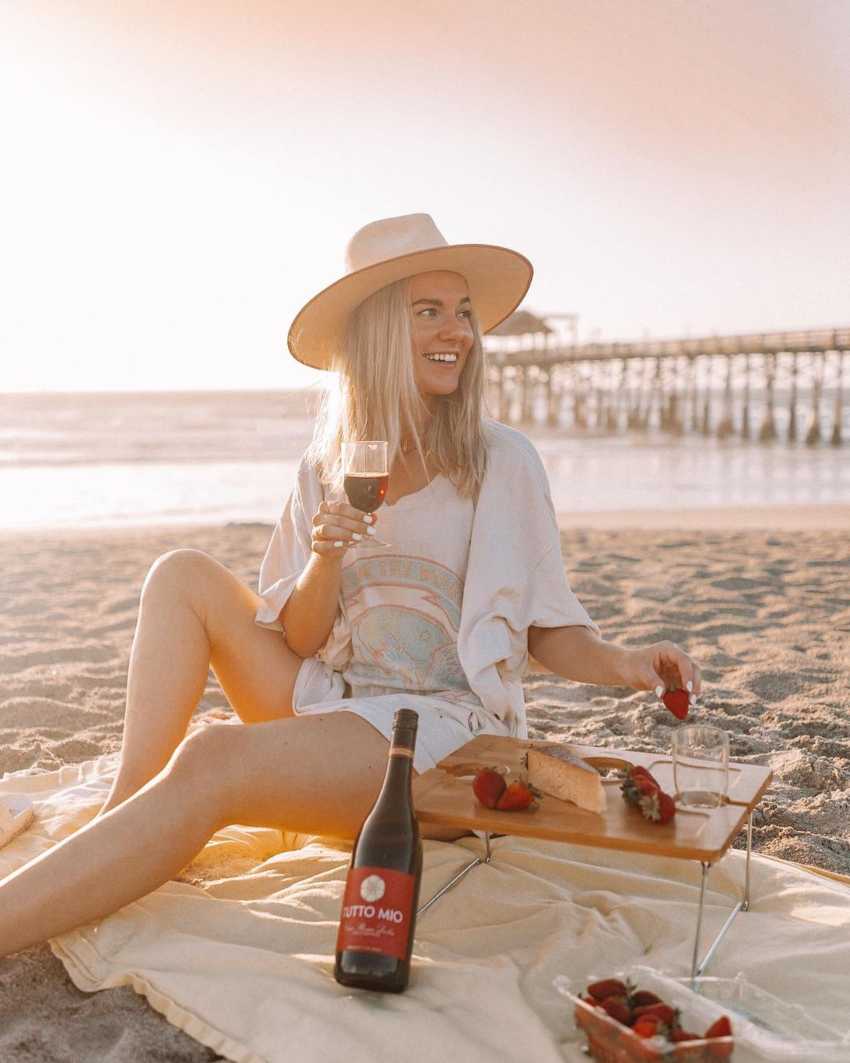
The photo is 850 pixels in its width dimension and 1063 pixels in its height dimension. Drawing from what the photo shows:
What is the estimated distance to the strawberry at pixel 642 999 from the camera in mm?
2057

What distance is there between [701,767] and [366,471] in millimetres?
Result: 994

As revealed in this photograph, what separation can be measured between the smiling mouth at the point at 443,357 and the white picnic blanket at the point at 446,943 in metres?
1.30

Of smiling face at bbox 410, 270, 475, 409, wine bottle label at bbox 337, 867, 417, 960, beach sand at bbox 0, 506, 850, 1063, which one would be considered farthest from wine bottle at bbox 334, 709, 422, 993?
smiling face at bbox 410, 270, 475, 409

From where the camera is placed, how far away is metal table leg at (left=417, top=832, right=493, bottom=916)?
281 cm

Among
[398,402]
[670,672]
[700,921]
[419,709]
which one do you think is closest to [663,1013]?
[700,921]

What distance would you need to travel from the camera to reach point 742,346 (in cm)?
3300

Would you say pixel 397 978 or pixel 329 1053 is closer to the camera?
pixel 329 1053

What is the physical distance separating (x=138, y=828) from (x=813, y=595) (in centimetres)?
521

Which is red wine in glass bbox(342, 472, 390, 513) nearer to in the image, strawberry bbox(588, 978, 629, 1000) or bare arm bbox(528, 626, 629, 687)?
bare arm bbox(528, 626, 629, 687)

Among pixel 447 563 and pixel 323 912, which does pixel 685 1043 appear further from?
pixel 447 563

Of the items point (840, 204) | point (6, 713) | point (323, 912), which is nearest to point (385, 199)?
point (840, 204)

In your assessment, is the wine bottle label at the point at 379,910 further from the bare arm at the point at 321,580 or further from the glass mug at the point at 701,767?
the bare arm at the point at 321,580

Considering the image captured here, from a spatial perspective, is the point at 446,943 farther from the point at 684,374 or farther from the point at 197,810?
the point at 684,374

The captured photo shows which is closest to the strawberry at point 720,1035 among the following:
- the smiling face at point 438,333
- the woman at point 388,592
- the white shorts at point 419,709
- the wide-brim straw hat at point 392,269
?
the woman at point 388,592
